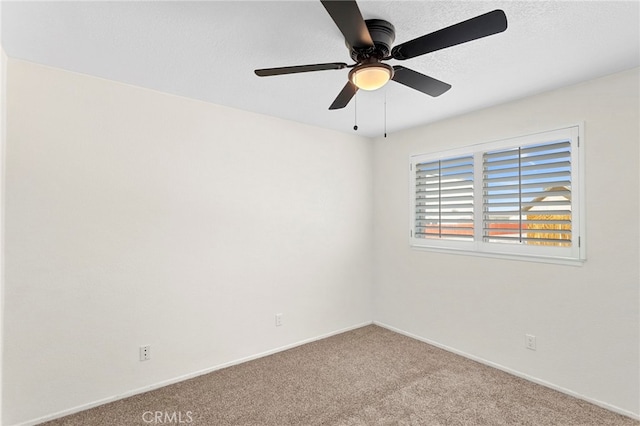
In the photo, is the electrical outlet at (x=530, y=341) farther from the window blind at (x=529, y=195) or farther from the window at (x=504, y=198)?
the window blind at (x=529, y=195)

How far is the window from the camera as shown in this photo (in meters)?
2.60

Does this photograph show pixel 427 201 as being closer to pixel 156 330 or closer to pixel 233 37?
pixel 233 37

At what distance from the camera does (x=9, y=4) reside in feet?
5.23

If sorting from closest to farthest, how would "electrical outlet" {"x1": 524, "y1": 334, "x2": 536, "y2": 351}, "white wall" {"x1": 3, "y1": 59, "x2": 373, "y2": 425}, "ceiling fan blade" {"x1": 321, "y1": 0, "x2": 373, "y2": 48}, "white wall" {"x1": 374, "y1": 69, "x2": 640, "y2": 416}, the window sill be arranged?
"ceiling fan blade" {"x1": 321, "y1": 0, "x2": 373, "y2": 48} → "white wall" {"x1": 3, "y1": 59, "x2": 373, "y2": 425} → "white wall" {"x1": 374, "y1": 69, "x2": 640, "y2": 416} → the window sill → "electrical outlet" {"x1": 524, "y1": 334, "x2": 536, "y2": 351}

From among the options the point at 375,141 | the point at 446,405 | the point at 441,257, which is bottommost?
the point at 446,405

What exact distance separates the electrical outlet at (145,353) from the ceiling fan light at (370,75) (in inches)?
100

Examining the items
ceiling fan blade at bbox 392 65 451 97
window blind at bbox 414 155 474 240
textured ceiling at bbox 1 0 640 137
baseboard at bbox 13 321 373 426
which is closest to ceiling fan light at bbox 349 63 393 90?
ceiling fan blade at bbox 392 65 451 97

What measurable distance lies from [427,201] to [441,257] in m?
0.64

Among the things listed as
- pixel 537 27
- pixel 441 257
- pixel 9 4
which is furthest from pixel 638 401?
pixel 9 4

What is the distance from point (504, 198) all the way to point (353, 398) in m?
2.18
